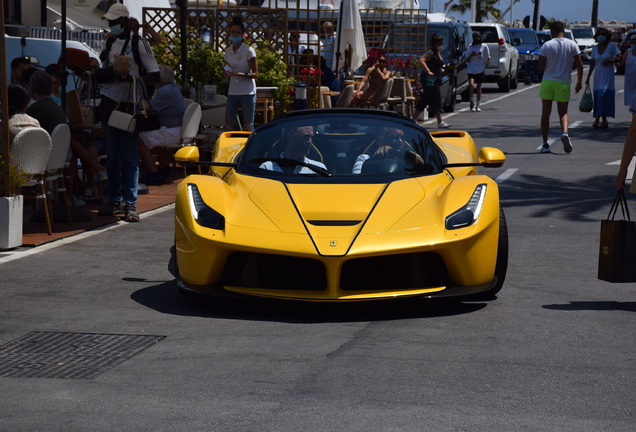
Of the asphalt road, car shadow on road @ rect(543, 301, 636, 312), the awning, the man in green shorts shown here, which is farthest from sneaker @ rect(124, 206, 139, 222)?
the awning

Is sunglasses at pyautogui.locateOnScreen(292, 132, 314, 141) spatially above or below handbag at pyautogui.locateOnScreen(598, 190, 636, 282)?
above

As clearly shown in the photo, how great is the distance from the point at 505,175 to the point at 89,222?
566 cm

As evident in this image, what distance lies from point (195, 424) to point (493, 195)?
297cm

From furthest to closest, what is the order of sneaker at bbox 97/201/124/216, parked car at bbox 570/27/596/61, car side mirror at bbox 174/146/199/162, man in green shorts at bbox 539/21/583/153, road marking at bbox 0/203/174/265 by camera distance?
parked car at bbox 570/27/596/61 < man in green shorts at bbox 539/21/583/153 < sneaker at bbox 97/201/124/216 < road marking at bbox 0/203/174/265 < car side mirror at bbox 174/146/199/162

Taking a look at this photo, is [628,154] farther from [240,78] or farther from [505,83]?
[505,83]

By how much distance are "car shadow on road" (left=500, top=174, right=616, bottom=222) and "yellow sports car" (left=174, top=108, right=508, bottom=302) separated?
11.8ft

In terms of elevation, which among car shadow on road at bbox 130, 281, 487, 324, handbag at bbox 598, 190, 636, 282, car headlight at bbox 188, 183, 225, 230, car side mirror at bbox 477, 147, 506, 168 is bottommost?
car shadow on road at bbox 130, 281, 487, 324

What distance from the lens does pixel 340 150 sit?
6.95m

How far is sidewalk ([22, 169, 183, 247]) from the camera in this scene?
28.7ft

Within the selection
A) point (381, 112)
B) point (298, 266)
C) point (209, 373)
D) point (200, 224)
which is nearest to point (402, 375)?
Result: point (209, 373)

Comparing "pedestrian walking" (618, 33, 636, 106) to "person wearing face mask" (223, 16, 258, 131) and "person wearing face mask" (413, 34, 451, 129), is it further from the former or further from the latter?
"person wearing face mask" (223, 16, 258, 131)

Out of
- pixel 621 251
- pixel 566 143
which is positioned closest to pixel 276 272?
pixel 621 251

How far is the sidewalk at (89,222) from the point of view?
8742mm

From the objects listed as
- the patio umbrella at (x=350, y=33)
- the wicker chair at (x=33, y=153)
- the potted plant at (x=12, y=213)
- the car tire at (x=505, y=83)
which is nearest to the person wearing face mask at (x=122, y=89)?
the wicker chair at (x=33, y=153)
